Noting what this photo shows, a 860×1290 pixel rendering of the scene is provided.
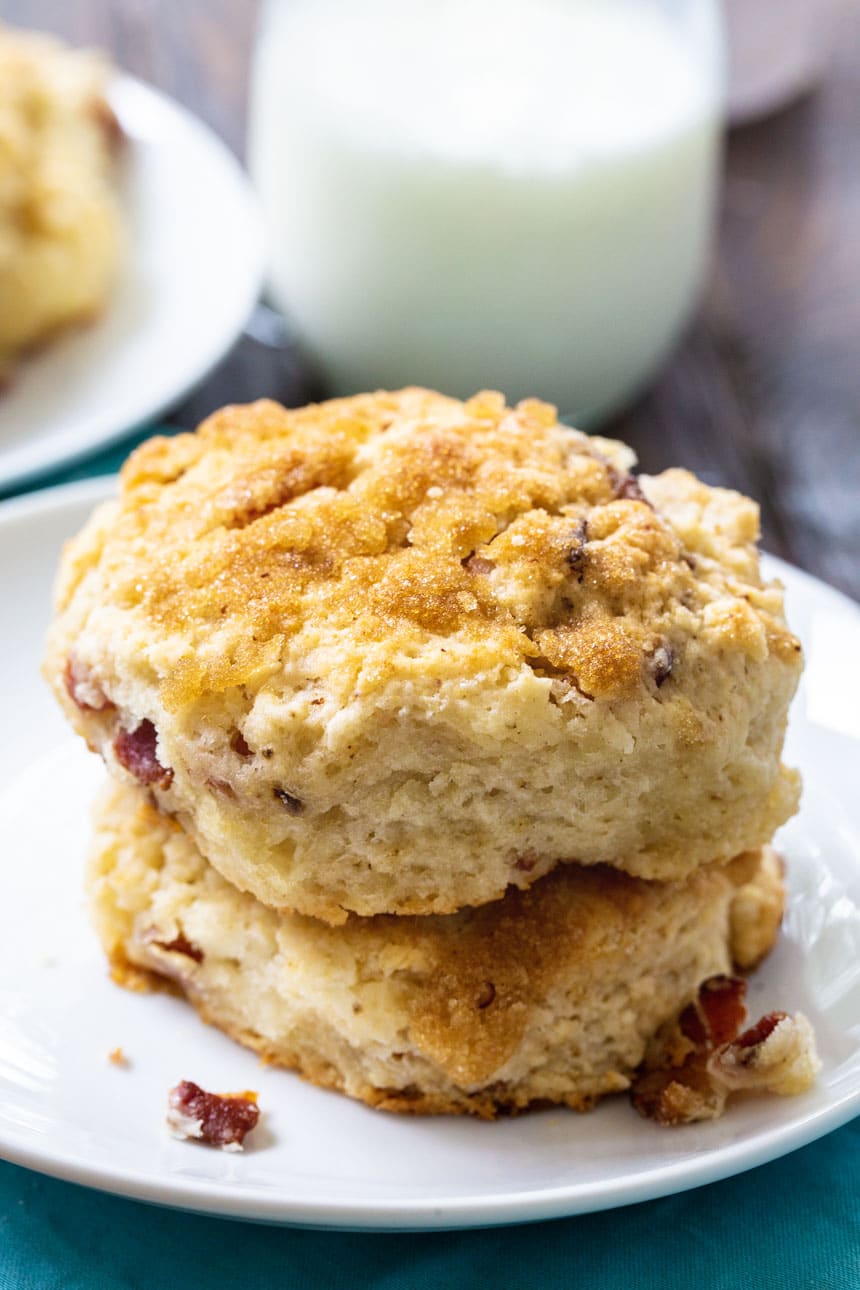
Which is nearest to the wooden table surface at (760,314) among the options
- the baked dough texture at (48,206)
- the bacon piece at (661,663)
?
the baked dough texture at (48,206)

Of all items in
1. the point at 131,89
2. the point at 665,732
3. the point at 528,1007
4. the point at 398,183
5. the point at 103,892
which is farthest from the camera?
the point at 131,89

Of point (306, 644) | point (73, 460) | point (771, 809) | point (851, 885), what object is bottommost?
point (73, 460)

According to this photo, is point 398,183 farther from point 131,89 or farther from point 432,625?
point 432,625

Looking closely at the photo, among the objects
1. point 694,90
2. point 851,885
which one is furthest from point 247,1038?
point 694,90

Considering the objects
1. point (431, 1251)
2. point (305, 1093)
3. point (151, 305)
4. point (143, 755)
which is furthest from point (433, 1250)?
point (151, 305)

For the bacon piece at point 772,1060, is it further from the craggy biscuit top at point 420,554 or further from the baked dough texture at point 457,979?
the craggy biscuit top at point 420,554

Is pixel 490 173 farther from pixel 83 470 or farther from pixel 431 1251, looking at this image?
pixel 431 1251
